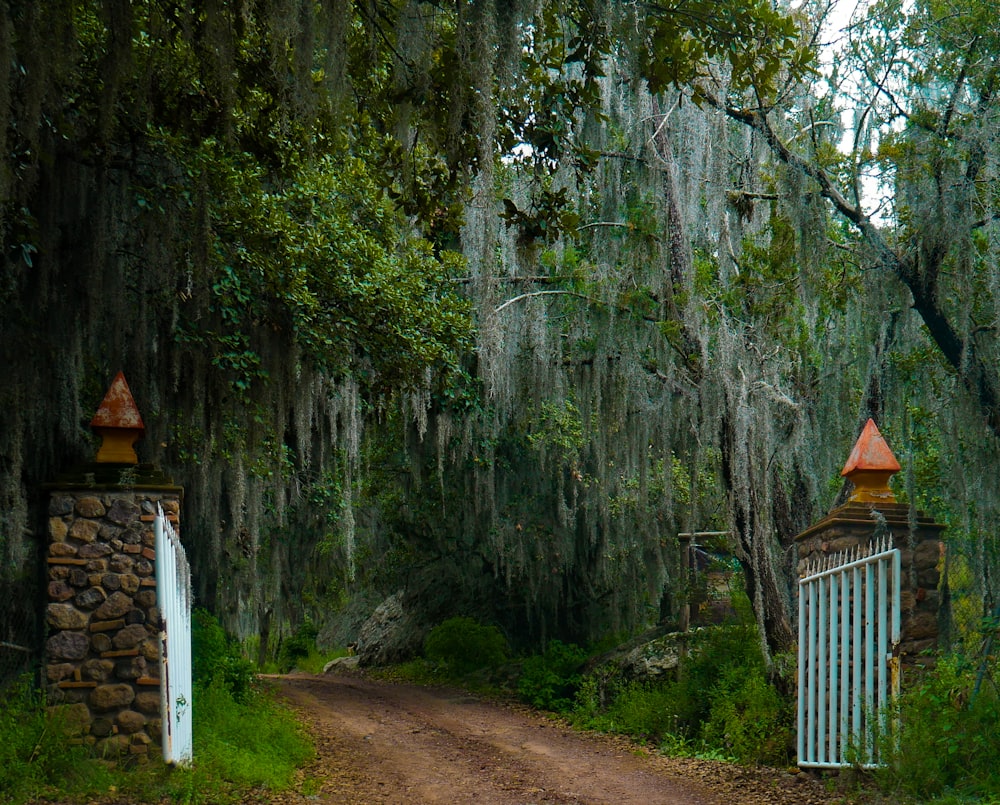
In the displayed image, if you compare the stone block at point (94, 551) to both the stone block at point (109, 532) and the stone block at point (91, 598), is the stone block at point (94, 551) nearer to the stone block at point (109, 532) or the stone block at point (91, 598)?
the stone block at point (109, 532)

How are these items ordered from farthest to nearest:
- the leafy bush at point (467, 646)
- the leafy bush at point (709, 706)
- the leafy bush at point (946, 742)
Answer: the leafy bush at point (467, 646), the leafy bush at point (709, 706), the leafy bush at point (946, 742)

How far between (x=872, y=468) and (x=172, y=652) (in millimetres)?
4409

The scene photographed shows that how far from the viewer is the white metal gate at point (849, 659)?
5555mm

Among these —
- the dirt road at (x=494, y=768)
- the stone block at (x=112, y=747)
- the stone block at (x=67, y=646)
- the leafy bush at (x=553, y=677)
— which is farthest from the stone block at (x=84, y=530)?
the leafy bush at (x=553, y=677)

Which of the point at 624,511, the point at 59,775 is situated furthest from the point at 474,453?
the point at 59,775

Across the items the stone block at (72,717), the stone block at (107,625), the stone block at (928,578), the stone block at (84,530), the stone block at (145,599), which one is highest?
the stone block at (84,530)

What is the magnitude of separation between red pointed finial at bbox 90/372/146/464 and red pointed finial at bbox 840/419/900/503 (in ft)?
14.6

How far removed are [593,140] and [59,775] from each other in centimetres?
682

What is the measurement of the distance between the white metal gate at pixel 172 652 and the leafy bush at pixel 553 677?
21.3 ft

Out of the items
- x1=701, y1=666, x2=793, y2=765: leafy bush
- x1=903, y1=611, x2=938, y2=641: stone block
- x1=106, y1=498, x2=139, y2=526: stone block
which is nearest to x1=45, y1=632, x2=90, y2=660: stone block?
x1=106, y1=498, x2=139, y2=526: stone block

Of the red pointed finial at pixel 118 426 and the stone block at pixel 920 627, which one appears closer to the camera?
the stone block at pixel 920 627

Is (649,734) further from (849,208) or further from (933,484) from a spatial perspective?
(849,208)

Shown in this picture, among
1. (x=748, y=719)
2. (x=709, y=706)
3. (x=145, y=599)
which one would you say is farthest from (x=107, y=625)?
(x=709, y=706)

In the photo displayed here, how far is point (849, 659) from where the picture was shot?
6.13 meters
